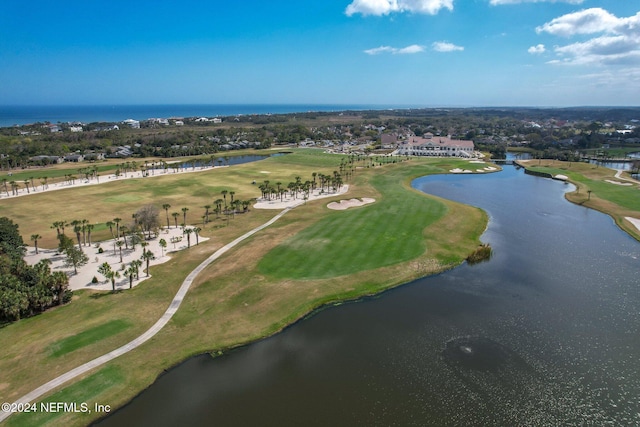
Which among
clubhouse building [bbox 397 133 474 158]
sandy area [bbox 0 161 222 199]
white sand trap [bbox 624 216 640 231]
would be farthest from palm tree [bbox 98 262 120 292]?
clubhouse building [bbox 397 133 474 158]

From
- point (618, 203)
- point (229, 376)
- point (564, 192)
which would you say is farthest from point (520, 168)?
point (229, 376)

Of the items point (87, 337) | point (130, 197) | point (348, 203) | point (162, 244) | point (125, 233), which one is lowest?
point (87, 337)

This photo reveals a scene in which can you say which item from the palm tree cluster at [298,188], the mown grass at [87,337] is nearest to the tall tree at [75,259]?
the mown grass at [87,337]

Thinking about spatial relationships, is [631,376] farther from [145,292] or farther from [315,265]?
[145,292]

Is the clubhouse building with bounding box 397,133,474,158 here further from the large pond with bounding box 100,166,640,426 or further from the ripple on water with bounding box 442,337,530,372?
the ripple on water with bounding box 442,337,530,372


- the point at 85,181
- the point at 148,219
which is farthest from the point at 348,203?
the point at 85,181

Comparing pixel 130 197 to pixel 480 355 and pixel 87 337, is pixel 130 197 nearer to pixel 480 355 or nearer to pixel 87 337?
pixel 87 337
